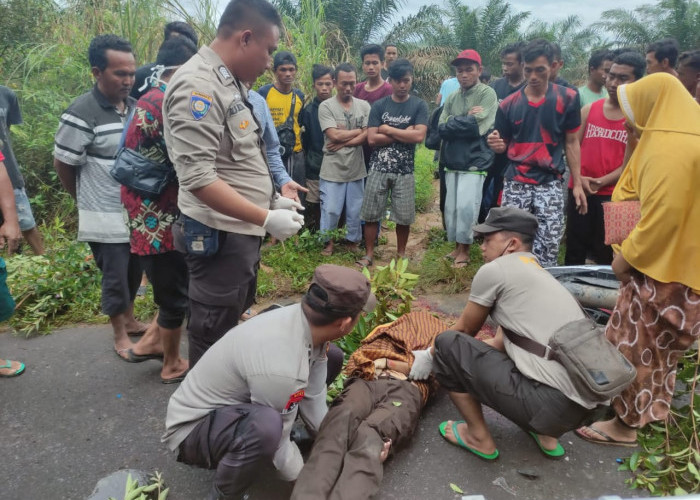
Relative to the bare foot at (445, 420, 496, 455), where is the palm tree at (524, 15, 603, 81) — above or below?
above

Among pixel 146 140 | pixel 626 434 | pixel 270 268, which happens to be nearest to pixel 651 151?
pixel 626 434

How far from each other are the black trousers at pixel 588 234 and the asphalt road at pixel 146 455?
2321 millimetres

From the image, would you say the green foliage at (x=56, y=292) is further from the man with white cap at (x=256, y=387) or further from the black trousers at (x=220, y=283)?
the man with white cap at (x=256, y=387)

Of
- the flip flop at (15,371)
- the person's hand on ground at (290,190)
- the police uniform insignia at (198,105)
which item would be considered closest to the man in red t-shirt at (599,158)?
the person's hand on ground at (290,190)

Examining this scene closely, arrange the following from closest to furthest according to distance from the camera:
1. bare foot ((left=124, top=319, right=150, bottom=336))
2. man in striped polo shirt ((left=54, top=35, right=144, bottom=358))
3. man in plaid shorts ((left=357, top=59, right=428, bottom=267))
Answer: man in striped polo shirt ((left=54, top=35, right=144, bottom=358)) → bare foot ((left=124, top=319, right=150, bottom=336)) → man in plaid shorts ((left=357, top=59, right=428, bottom=267))

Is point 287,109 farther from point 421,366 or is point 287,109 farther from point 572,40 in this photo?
point 572,40

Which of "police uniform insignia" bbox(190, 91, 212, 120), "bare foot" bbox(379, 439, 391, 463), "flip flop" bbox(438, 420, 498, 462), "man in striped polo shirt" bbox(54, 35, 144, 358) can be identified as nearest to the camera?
"police uniform insignia" bbox(190, 91, 212, 120)

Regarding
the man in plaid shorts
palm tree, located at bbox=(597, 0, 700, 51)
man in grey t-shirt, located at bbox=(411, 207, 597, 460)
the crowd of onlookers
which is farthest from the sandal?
palm tree, located at bbox=(597, 0, 700, 51)

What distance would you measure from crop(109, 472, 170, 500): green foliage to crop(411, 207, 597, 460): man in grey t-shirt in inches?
55.2

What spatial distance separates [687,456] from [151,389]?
9.65 feet

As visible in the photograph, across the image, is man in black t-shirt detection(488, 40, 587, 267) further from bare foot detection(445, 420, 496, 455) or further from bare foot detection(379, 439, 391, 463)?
bare foot detection(379, 439, 391, 463)

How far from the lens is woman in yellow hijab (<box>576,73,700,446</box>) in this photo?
219 centimetres

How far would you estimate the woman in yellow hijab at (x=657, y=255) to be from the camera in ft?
7.20

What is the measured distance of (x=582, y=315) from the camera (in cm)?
239
